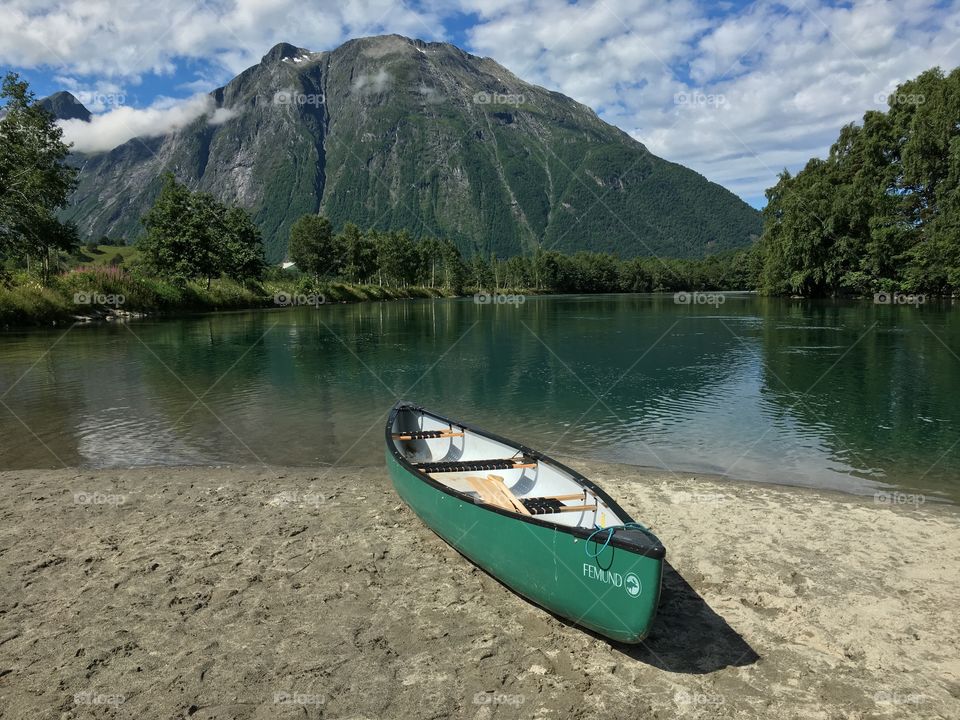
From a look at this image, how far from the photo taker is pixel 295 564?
29.3 ft

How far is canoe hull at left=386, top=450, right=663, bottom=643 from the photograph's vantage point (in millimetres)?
6078

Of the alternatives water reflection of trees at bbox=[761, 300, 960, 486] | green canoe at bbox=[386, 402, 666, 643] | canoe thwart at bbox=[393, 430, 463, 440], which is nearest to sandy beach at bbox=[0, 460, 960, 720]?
green canoe at bbox=[386, 402, 666, 643]

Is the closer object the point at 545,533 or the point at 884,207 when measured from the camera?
the point at 545,533

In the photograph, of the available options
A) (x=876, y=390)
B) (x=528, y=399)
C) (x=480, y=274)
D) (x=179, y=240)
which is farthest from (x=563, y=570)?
(x=480, y=274)

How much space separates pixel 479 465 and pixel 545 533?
151 inches

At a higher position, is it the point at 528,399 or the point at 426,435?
the point at 426,435

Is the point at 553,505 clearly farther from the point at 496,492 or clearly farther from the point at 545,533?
the point at 545,533

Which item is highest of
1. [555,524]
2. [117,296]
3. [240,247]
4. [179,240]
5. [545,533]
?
[240,247]

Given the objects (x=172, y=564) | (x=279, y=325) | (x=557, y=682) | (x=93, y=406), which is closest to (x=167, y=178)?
(x=279, y=325)

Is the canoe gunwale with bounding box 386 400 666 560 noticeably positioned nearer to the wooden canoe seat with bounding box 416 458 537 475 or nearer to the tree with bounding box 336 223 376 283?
the wooden canoe seat with bounding box 416 458 537 475

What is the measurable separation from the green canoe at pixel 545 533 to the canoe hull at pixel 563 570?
11mm

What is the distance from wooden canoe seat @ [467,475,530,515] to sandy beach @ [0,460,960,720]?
1.05m

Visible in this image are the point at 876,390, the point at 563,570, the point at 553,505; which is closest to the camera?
the point at 563,570

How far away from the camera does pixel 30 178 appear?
45.4 meters
